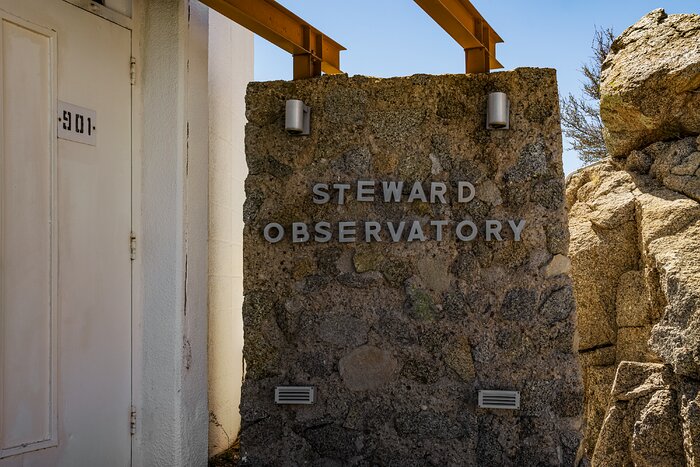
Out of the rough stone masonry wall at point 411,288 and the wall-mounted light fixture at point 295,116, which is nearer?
the rough stone masonry wall at point 411,288

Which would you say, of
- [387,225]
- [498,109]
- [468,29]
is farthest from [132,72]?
[498,109]

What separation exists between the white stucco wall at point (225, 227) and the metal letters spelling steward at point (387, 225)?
0.95 meters

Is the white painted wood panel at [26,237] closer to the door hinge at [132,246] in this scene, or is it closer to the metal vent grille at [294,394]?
the door hinge at [132,246]

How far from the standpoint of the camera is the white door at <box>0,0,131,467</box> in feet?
12.1

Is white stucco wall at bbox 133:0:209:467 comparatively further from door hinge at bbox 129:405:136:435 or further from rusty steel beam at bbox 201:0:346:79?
rusty steel beam at bbox 201:0:346:79

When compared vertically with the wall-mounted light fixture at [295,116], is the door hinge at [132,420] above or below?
below

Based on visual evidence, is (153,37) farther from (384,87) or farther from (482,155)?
(482,155)

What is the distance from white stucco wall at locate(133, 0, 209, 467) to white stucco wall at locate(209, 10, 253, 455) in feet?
1.51

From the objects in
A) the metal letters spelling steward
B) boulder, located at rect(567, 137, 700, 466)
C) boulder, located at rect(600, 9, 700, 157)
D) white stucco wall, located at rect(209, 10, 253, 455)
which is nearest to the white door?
white stucco wall, located at rect(209, 10, 253, 455)

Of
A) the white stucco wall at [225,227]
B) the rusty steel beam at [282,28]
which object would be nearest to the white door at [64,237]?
the rusty steel beam at [282,28]

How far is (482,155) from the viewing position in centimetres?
434

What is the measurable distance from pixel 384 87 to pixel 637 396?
10.1 ft

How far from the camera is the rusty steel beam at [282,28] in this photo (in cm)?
446

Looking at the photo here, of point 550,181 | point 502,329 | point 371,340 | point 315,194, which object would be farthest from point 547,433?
point 315,194
